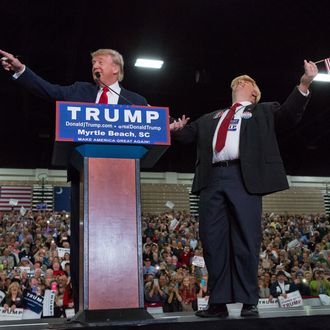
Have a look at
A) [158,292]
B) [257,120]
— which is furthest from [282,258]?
[257,120]

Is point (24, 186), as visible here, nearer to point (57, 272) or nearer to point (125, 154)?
point (57, 272)

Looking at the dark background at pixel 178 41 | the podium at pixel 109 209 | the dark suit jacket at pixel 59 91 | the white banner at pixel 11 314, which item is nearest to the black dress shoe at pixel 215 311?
the podium at pixel 109 209

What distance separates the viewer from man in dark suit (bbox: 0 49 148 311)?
2.47 meters

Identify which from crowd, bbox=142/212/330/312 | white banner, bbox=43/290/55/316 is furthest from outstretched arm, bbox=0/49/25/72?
crowd, bbox=142/212/330/312

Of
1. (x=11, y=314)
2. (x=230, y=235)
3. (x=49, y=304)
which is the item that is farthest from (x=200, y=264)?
(x=230, y=235)

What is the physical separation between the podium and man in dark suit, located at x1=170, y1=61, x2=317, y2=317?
1.43 feet

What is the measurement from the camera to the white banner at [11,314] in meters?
6.78

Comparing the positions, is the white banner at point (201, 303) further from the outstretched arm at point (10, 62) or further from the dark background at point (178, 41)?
the outstretched arm at point (10, 62)

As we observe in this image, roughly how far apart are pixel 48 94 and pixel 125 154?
23.1 inches

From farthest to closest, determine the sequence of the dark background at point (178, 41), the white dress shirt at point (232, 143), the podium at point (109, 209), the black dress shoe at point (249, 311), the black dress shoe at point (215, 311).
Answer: the dark background at point (178, 41), the white dress shirt at point (232, 143), the black dress shoe at point (215, 311), the black dress shoe at point (249, 311), the podium at point (109, 209)

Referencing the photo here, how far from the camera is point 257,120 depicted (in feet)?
8.66

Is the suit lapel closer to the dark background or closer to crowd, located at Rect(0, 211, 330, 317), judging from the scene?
crowd, located at Rect(0, 211, 330, 317)

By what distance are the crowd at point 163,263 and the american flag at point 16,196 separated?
4.31 m

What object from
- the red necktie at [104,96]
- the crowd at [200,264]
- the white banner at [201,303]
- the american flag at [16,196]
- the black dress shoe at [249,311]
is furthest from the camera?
the american flag at [16,196]
